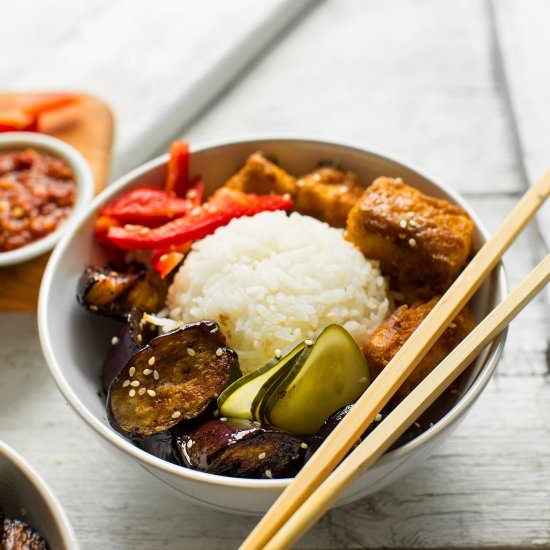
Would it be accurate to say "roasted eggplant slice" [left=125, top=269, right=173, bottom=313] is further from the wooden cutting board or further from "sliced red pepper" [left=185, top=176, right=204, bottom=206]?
the wooden cutting board

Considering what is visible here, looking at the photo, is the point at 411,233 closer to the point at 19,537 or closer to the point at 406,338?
the point at 406,338

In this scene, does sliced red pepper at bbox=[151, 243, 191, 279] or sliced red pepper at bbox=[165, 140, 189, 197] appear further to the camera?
sliced red pepper at bbox=[165, 140, 189, 197]

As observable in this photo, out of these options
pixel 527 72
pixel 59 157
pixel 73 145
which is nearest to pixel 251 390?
pixel 59 157

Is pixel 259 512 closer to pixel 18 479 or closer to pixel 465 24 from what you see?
pixel 18 479

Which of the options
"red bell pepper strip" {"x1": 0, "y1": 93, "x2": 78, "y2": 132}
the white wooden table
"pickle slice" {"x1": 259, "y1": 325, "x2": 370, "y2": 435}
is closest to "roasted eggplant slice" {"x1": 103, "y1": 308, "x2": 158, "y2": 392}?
the white wooden table

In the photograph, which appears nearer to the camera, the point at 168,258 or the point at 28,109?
the point at 168,258

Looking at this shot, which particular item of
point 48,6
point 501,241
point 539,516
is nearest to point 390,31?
point 48,6
